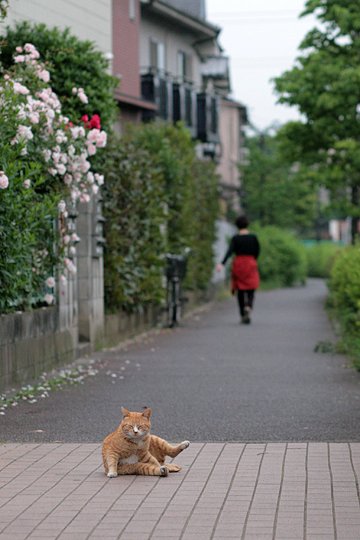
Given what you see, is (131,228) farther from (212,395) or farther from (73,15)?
(212,395)

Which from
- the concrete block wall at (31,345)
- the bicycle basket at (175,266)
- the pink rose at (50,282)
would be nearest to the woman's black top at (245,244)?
the bicycle basket at (175,266)

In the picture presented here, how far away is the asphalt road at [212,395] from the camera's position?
1020 centimetres

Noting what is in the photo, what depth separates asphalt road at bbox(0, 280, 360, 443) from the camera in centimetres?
1020

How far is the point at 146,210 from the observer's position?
21.2 m

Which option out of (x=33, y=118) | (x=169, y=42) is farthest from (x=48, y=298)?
(x=169, y=42)

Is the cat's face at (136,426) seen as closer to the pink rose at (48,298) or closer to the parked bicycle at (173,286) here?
the pink rose at (48,298)

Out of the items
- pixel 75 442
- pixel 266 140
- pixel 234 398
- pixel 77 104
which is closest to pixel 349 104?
pixel 77 104

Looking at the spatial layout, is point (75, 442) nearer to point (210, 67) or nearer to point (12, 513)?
point (12, 513)

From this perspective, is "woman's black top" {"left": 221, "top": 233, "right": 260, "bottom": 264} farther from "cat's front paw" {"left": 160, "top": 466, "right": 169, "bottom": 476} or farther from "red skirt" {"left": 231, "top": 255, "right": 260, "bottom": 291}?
"cat's front paw" {"left": 160, "top": 466, "right": 169, "bottom": 476}

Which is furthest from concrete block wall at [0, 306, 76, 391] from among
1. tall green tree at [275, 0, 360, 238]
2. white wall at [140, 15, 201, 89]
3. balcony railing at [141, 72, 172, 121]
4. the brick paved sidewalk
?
white wall at [140, 15, 201, 89]

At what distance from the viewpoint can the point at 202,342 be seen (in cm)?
2030

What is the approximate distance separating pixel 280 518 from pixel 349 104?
89.8 ft

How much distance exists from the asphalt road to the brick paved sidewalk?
838mm

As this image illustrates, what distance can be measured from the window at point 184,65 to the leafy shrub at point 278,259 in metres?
7.97
